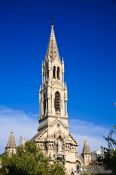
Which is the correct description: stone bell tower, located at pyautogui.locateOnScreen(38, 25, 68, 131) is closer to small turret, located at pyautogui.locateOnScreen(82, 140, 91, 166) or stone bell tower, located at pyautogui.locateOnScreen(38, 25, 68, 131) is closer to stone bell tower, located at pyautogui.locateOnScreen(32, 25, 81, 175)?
stone bell tower, located at pyautogui.locateOnScreen(32, 25, 81, 175)

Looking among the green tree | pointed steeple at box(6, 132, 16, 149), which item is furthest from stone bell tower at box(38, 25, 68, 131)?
the green tree

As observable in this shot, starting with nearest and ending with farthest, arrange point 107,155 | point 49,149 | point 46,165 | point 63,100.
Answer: point 107,155
point 46,165
point 49,149
point 63,100

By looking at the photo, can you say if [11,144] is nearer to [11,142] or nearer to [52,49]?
[11,142]

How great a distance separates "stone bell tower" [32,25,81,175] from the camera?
88.6 m

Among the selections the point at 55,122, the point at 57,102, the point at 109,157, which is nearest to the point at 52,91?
the point at 57,102

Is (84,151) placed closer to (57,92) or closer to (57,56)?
(57,92)

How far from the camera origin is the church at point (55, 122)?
88625mm


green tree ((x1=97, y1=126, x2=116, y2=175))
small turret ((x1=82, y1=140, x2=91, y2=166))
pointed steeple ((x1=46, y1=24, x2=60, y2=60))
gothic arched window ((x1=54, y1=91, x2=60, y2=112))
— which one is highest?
pointed steeple ((x1=46, y1=24, x2=60, y2=60))

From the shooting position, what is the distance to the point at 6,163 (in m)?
63.8

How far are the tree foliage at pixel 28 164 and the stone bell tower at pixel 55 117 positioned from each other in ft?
69.6

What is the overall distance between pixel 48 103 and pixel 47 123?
4387 millimetres

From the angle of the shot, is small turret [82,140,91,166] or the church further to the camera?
small turret [82,140,91,166]

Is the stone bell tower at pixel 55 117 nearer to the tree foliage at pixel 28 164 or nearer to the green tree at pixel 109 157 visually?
the tree foliage at pixel 28 164

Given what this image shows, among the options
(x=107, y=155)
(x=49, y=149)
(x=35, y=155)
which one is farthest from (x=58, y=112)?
(x=107, y=155)
